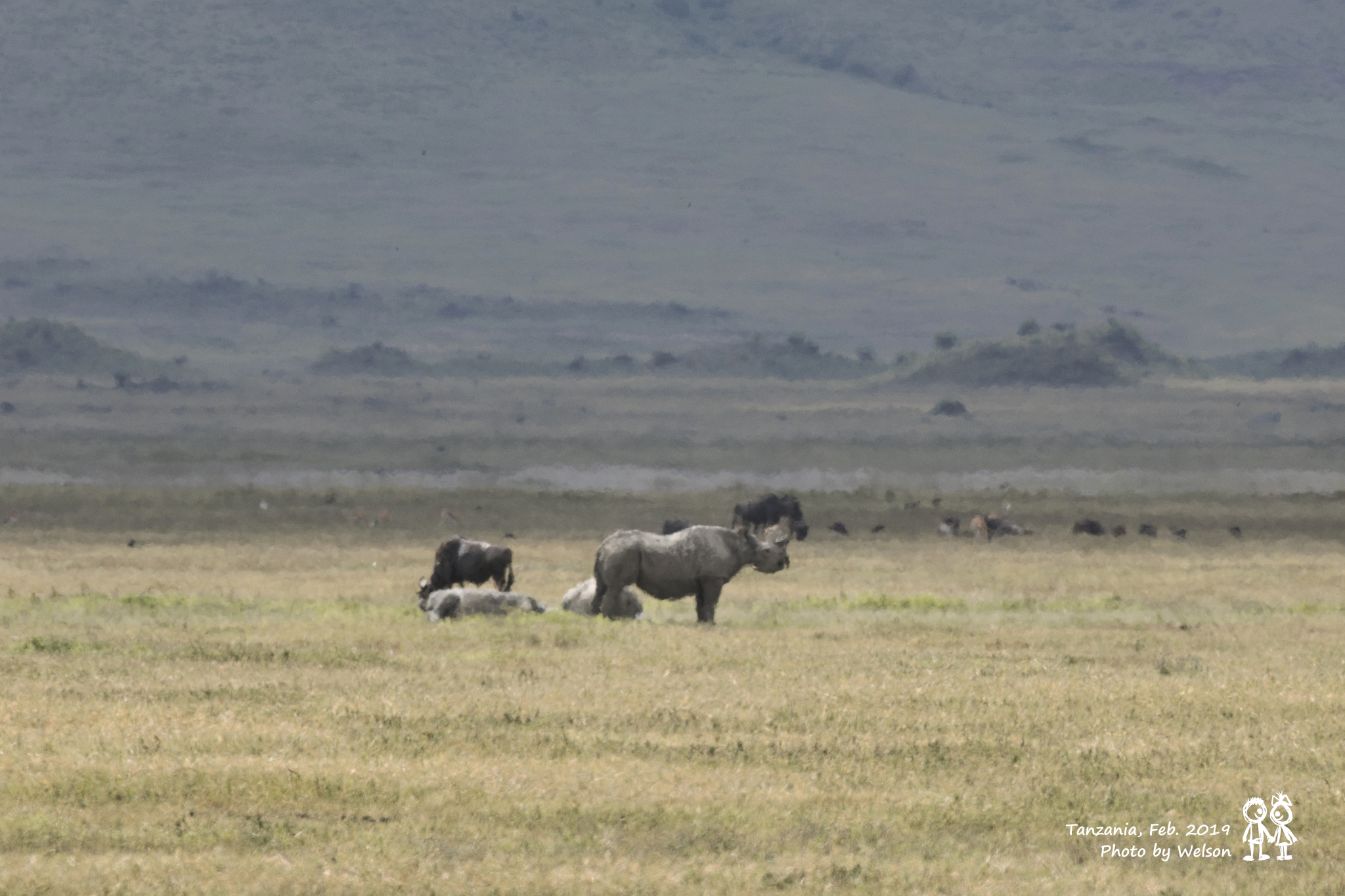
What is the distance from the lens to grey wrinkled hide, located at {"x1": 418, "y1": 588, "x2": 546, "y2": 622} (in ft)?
95.3

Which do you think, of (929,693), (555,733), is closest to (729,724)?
(555,733)

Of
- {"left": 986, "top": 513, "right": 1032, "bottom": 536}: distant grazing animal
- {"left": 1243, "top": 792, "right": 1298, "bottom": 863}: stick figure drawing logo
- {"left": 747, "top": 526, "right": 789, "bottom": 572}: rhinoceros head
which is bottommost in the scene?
{"left": 986, "top": 513, "right": 1032, "bottom": 536}: distant grazing animal

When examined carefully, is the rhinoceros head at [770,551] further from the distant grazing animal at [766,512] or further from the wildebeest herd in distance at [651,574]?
the distant grazing animal at [766,512]

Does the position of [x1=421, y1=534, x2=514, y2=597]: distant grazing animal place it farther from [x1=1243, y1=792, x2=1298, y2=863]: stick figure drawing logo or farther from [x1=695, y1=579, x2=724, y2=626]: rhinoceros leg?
[x1=1243, y1=792, x2=1298, y2=863]: stick figure drawing logo

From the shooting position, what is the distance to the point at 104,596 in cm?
3350

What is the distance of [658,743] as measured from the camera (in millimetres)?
16016

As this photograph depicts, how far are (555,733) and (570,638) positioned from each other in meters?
9.14

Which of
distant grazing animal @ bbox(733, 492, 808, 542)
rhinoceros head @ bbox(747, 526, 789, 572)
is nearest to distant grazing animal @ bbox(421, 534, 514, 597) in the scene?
rhinoceros head @ bbox(747, 526, 789, 572)

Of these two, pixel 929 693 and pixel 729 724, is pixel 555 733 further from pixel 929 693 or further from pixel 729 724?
pixel 929 693

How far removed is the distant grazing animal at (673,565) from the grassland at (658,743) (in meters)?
0.82

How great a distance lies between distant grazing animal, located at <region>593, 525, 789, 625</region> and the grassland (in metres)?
0.82

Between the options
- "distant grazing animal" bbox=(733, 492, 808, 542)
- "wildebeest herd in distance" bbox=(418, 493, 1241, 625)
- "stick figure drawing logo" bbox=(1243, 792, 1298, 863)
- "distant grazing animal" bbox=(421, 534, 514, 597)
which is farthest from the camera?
"distant grazing animal" bbox=(733, 492, 808, 542)

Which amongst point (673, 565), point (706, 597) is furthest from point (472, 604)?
point (706, 597)

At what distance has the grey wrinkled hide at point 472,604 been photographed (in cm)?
2906
